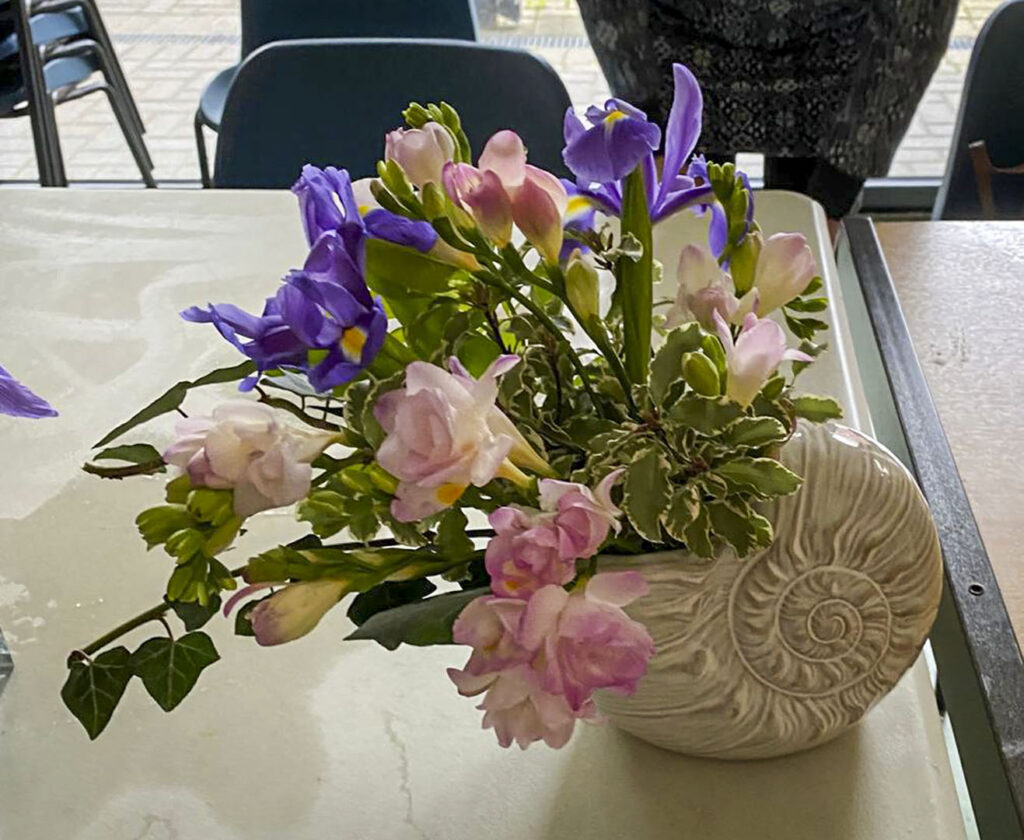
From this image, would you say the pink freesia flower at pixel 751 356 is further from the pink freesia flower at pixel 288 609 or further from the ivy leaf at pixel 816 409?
the pink freesia flower at pixel 288 609

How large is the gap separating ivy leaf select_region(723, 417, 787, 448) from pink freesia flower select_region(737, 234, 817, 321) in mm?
63

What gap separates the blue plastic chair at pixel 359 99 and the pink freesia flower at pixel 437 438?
1.00 m

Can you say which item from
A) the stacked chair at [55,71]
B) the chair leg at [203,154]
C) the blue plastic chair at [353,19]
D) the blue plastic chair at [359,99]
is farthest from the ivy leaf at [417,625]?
the stacked chair at [55,71]

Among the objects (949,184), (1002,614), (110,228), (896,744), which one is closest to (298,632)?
(896,744)

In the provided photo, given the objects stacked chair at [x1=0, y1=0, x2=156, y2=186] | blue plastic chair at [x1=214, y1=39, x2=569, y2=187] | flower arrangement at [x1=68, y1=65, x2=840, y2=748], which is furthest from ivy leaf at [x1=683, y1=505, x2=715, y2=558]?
stacked chair at [x1=0, y1=0, x2=156, y2=186]

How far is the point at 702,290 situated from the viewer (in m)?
0.47

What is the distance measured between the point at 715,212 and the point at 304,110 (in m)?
1.01

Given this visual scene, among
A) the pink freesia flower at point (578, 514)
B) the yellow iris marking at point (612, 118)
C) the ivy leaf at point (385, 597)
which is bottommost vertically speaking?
the ivy leaf at point (385, 597)

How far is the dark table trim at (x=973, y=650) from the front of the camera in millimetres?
670

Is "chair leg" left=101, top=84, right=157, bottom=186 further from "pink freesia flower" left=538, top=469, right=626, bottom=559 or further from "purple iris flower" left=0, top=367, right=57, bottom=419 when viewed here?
"pink freesia flower" left=538, top=469, right=626, bottom=559

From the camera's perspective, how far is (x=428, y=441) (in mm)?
361

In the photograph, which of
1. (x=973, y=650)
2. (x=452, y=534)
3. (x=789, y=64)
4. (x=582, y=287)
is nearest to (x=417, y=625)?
(x=452, y=534)

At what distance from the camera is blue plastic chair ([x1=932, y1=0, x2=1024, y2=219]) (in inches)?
63.2

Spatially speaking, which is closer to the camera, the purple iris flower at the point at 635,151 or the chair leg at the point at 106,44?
the purple iris flower at the point at 635,151
